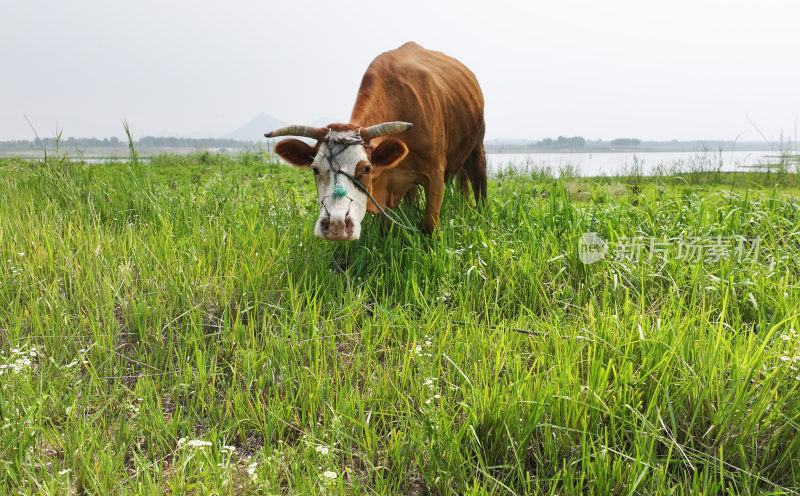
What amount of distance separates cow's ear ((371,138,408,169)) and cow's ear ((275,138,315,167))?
431mm

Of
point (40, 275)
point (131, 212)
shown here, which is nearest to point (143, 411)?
point (40, 275)

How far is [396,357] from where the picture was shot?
117 inches

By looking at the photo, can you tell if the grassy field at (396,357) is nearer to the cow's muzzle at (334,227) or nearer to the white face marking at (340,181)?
the cow's muzzle at (334,227)

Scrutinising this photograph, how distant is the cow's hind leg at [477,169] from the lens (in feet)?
20.0

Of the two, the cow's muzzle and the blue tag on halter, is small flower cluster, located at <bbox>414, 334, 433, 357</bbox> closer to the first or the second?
the cow's muzzle

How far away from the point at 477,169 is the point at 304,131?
2.81 metres

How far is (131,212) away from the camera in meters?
4.95

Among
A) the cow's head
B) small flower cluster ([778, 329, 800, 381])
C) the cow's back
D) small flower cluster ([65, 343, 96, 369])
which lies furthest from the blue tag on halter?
small flower cluster ([778, 329, 800, 381])

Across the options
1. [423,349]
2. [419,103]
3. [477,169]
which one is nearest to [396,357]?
[423,349]

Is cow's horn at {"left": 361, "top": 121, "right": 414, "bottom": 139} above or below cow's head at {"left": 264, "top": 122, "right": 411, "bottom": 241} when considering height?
above

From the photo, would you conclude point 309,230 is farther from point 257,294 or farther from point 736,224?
point 736,224

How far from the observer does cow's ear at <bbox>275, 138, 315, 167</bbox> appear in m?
3.78

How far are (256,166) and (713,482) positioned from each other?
33.9 ft

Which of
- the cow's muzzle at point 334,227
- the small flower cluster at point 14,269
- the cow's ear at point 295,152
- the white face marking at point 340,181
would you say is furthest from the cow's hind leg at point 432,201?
the small flower cluster at point 14,269
